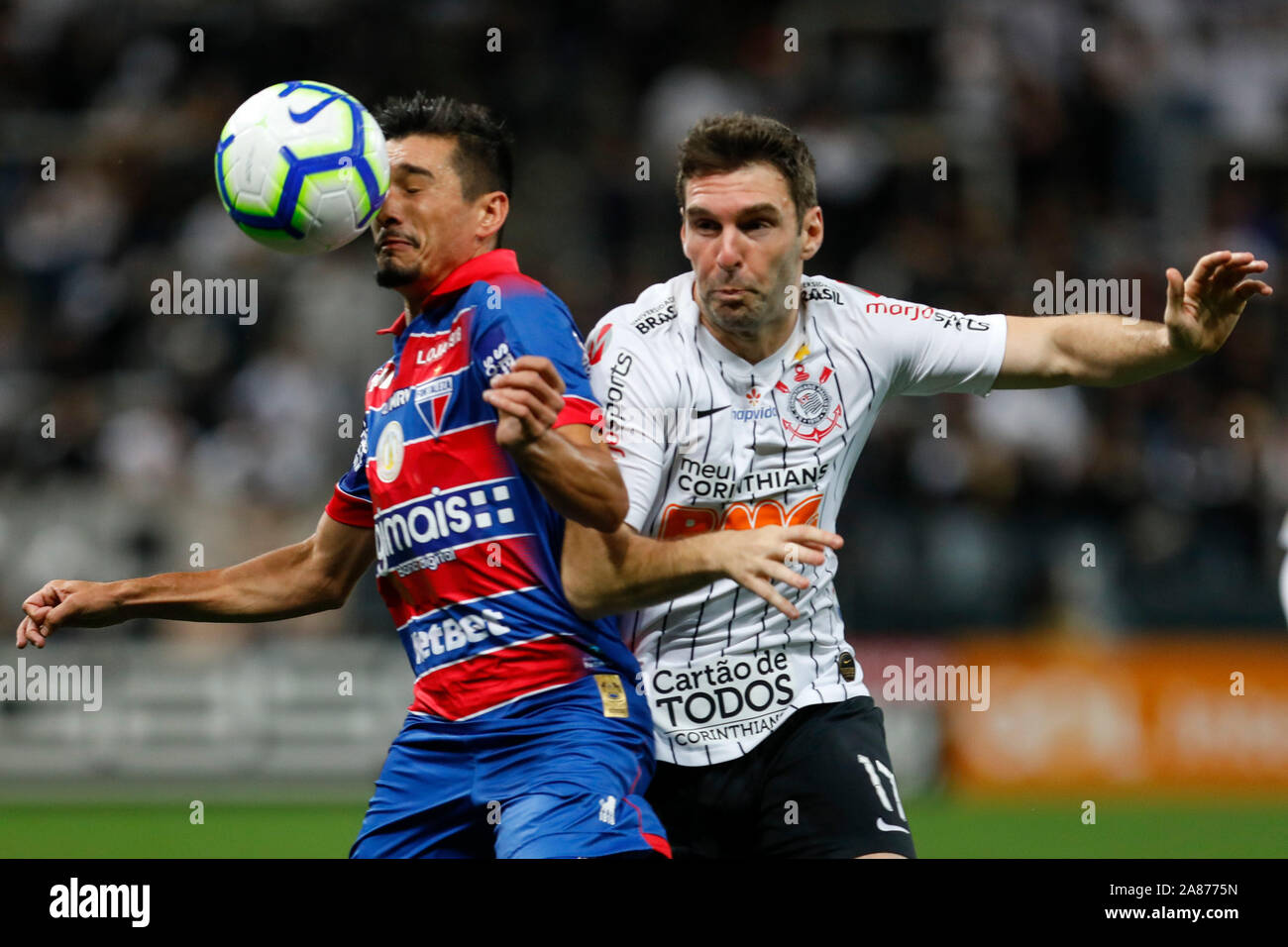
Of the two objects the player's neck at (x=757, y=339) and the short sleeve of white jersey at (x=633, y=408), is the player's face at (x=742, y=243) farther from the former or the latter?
the short sleeve of white jersey at (x=633, y=408)

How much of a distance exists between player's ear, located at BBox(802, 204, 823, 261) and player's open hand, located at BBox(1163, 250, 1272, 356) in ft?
3.61

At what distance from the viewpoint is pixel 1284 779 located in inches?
482

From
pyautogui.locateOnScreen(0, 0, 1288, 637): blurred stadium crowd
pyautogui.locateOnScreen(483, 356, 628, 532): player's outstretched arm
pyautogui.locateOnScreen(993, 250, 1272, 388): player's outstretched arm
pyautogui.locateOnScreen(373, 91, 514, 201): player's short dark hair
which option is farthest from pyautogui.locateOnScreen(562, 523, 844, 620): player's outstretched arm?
pyautogui.locateOnScreen(0, 0, 1288, 637): blurred stadium crowd

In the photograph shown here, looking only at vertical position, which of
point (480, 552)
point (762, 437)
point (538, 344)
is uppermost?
point (538, 344)

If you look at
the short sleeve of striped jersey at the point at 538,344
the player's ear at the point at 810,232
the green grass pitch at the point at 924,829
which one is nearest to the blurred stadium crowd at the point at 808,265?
the green grass pitch at the point at 924,829

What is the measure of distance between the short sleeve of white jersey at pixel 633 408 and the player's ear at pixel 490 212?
46 cm

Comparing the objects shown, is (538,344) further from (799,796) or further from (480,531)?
(799,796)

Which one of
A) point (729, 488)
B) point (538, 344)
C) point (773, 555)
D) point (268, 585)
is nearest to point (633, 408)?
point (729, 488)

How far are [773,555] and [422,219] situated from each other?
163cm

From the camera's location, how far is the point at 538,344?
4.80 meters

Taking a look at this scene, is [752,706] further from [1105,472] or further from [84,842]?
[1105,472]

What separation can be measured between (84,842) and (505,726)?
637 centimetres

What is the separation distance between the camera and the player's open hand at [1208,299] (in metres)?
5.10

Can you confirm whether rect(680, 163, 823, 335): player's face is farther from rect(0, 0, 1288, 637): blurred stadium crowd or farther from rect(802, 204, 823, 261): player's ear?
rect(0, 0, 1288, 637): blurred stadium crowd
